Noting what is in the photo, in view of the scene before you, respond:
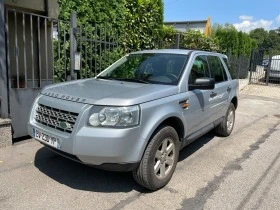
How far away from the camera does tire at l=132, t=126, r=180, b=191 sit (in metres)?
3.29

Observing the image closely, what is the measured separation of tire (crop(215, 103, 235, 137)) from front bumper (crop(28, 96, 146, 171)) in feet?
10.3

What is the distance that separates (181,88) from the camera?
152 inches

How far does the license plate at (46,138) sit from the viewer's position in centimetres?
326

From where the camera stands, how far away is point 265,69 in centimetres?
1691

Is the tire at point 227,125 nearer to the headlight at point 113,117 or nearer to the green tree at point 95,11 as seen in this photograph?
the headlight at point 113,117

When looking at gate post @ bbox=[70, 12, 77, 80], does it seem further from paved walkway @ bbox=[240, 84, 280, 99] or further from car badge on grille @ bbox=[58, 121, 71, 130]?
paved walkway @ bbox=[240, 84, 280, 99]

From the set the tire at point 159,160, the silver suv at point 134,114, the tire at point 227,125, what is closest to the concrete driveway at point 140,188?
the tire at point 159,160

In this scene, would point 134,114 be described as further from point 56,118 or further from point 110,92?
point 56,118

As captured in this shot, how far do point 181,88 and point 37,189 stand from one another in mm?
2185

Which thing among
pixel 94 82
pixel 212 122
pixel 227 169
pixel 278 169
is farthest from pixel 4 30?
pixel 278 169

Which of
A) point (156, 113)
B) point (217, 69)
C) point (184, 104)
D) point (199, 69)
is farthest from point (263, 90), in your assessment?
point (156, 113)

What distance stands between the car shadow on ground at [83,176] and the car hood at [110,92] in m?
1.09

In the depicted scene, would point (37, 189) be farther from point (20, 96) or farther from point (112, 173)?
point (20, 96)

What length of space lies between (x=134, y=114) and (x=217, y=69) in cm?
279
